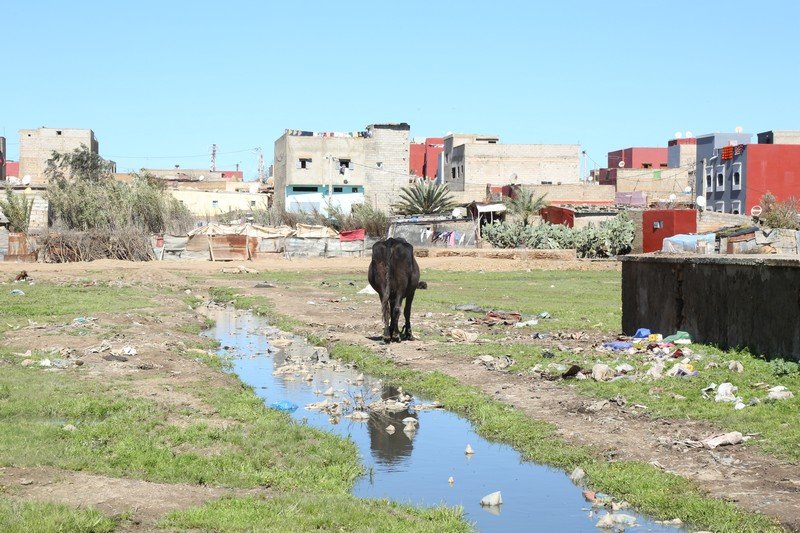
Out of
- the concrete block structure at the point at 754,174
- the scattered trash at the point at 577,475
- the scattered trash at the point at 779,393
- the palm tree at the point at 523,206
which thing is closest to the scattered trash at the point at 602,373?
the scattered trash at the point at 779,393

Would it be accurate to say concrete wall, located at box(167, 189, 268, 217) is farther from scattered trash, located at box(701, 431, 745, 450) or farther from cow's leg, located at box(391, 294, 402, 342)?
scattered trash, located at box(701, 431, 745, 450)

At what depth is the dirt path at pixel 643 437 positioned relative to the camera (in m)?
7.74

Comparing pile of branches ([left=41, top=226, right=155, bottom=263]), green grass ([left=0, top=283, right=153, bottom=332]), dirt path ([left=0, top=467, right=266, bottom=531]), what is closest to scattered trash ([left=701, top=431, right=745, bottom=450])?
dirt path ([left=0, top=467, right=266, bottom=531])

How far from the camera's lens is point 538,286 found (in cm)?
3366

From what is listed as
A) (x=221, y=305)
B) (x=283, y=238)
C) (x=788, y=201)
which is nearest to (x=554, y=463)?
(x=221, y=305)

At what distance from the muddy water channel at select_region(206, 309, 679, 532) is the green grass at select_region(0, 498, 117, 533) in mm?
2408

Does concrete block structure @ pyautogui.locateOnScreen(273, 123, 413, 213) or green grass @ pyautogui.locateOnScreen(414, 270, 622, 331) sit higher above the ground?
concrete block structure @ pyautogui.locateOnScreen(273, 123, 413, 213)

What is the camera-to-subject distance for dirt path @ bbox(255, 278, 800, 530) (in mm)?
7742

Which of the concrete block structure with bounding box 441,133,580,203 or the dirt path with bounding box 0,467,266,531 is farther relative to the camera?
the concrete block structure with bounding box 441,133,580,203

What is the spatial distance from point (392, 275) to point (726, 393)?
6863 millimetres

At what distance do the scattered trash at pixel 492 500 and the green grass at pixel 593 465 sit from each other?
32.7 inches

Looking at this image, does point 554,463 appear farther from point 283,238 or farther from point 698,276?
point 283,238

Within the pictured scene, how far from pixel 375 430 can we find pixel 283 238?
41644 mm

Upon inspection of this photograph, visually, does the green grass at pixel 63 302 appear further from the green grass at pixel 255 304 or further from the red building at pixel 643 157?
the red building at pixel 643 157
